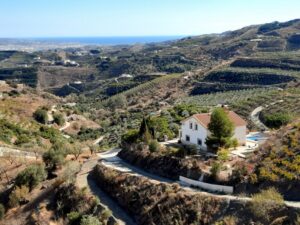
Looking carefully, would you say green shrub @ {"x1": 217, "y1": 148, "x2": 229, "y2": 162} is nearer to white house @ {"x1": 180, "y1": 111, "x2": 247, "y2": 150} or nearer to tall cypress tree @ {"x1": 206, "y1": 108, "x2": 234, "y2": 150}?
tall cypress tree @ {"x1": 206, "y1": 108, "x2": 234, "y2": 150}

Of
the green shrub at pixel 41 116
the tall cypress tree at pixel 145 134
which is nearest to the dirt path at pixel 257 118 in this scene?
the tall cypress tree at pixel 145 134

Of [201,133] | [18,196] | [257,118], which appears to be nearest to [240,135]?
[201,133]

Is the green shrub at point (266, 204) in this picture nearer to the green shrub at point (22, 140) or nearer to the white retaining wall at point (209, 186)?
the white retaining wall at point (209, 186)

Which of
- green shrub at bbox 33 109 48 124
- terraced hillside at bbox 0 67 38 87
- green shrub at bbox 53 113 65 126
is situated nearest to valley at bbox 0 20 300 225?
green shrub at bbox 33 109 48 124

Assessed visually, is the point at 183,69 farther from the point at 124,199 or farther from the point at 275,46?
the point at 124,199

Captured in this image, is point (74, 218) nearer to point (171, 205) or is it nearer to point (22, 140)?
point (171, 205)

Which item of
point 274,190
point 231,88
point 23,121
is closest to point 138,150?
point 274,190
